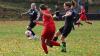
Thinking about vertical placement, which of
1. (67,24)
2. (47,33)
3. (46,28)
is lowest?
(67,24)

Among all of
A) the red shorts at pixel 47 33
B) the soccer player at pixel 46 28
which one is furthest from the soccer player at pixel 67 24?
the red shorts at pixel 47 33

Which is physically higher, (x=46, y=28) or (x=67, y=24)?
(x=46, y=28)

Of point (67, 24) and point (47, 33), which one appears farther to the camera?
point (67, 24)

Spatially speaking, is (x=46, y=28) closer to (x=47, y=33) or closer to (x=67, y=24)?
(x=47, y=33)

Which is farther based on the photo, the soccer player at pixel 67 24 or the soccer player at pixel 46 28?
the soccer player at pixel 67 24

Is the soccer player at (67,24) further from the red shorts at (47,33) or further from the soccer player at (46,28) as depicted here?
the red shorts at (47,33)

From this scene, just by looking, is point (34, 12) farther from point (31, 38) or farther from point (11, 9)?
point (11, 9)

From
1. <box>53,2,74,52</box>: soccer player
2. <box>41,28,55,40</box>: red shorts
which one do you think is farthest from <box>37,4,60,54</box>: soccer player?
<box>53,2,74,52</box>: soccer player

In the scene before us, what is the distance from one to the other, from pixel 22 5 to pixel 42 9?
42787 millimetres

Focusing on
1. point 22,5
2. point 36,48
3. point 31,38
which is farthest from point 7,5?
point 36,48

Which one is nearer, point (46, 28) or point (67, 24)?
point (46, 28)

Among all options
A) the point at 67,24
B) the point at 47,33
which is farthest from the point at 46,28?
the point at 67,24

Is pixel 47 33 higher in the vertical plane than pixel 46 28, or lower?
lower

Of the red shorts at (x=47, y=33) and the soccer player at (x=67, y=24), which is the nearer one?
the red shorts at (x=47, y=33)
